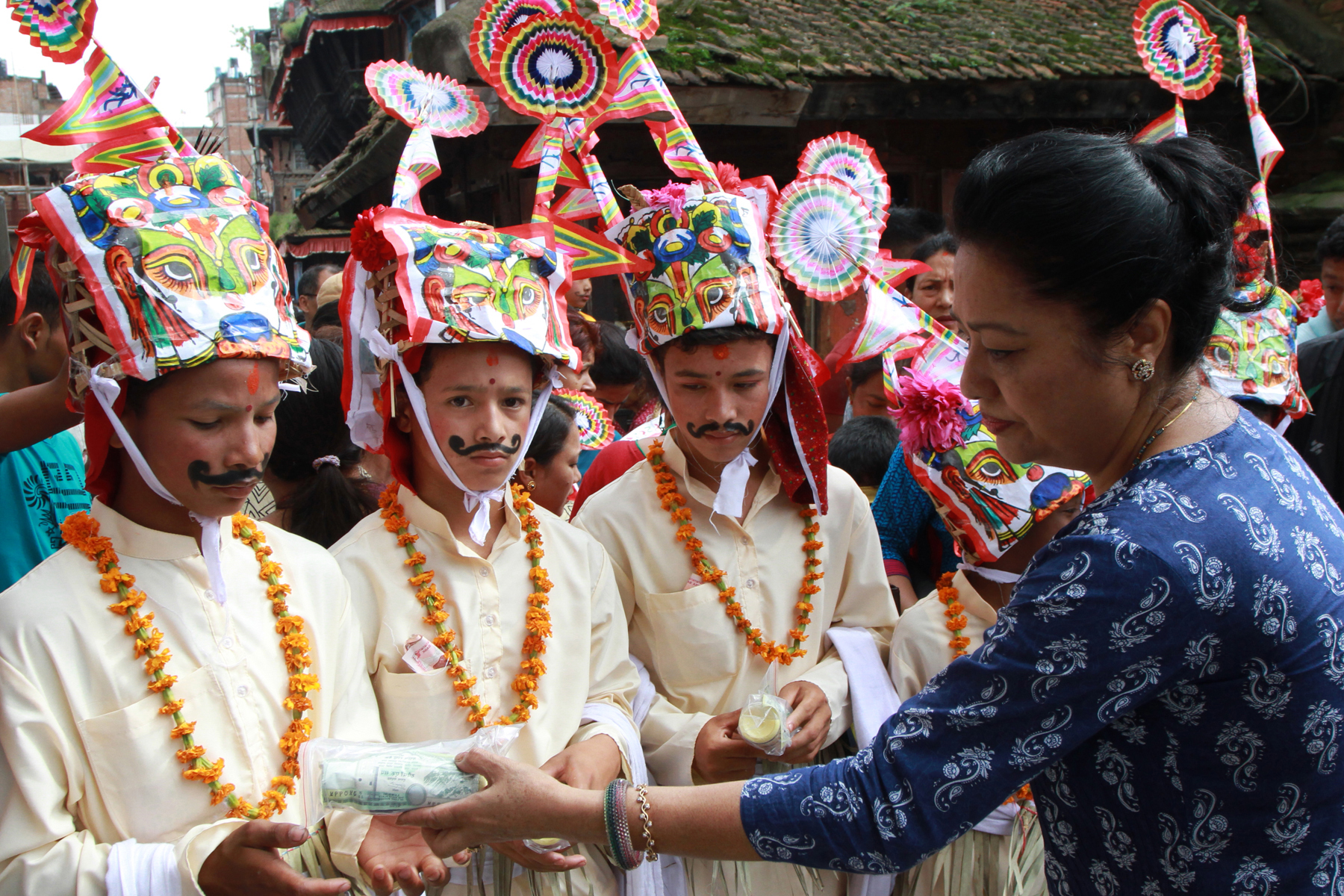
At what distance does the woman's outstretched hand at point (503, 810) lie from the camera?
5.78ft

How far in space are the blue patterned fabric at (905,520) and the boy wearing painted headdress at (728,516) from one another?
39cm

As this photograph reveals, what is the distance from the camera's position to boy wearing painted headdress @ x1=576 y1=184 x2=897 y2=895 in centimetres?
269

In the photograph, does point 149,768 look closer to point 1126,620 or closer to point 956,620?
point 1126,620

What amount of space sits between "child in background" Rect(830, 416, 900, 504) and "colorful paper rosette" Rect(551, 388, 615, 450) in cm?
98

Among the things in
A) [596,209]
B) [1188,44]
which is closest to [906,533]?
[596,209]

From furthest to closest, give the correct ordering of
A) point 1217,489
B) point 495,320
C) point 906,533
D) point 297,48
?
1. point 297,48
2. point 906,533
3. point 495,320
4. point 1217,489

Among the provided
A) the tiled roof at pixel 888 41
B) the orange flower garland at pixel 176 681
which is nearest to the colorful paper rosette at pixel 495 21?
the orange flower garland at pixel 176 681

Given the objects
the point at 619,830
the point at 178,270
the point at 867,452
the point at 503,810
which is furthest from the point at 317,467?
the point at 867,452

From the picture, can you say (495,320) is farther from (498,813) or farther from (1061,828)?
(1061,828)

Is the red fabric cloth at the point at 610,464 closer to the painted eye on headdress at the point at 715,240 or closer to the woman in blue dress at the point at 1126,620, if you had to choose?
the painted eye on headdress at the point at 715,240

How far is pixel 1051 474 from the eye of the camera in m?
2.79

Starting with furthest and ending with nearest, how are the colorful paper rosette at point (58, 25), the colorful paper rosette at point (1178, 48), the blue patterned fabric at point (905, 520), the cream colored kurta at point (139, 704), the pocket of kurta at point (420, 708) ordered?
the colorful paper rosette at point (1178, 48) → the blue patterned fabric at point (905, 520) → the pocket of kurta at point (420, 708) → the colorful paper rosette at point (58, 25) → the cream colored kurta at point (139, 704)

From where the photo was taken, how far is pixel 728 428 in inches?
107

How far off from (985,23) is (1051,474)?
9.04 metres
